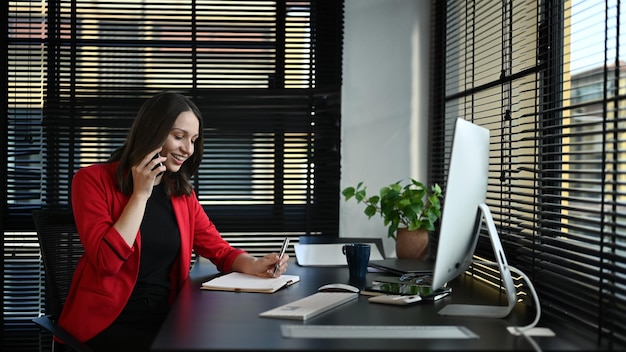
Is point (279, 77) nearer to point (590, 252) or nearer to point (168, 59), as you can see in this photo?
point (168, 59)

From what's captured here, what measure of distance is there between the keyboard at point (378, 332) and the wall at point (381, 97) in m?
1.87

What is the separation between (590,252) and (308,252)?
132cm

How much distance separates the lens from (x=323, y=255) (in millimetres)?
2941

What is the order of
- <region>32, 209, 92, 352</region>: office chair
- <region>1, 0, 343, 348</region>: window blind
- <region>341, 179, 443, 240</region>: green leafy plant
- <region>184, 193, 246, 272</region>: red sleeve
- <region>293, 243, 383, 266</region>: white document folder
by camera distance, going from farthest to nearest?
1. <region>1, 0, 343, 348</region>: window blind
2. <region>341, 179, 443, 240</region>: green leafy plant
3. <region>293, 243, 383, 266</region>: white document folder
4. <region>184, 193, 246, 272</region>: red sleeve
5. <region>32, 209, 92, 352</region>: office chair

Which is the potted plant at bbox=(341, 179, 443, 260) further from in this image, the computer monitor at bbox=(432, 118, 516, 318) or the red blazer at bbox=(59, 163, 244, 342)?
the computer monitor at bbox=(432, 118, 516, 318)

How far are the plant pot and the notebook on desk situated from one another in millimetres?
164

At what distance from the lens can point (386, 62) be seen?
11.8ft

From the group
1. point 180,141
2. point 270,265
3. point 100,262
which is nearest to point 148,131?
point 180,141

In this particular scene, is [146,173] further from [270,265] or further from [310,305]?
[310,305]

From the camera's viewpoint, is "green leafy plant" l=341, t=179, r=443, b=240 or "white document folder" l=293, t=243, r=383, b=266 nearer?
"white document folder" l=293, t=243, r=383, b=266

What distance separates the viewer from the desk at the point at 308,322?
152 centimetres

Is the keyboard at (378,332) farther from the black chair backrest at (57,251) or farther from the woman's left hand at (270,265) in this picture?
the black chair backrest at (57,251)

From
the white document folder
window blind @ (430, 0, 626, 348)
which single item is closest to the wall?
window blind @ (430, 0, 626, 348)

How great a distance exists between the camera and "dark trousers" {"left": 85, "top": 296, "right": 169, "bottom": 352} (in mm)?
2318
